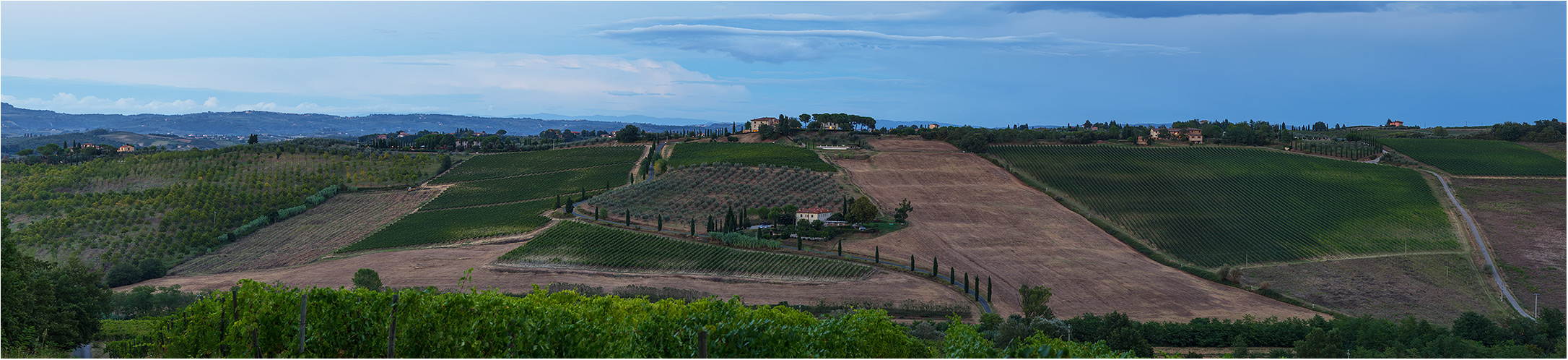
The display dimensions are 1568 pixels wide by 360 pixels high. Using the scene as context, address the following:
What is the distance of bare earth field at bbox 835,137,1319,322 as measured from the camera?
49.7m

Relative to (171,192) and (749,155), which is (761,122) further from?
Answer: (171,192)

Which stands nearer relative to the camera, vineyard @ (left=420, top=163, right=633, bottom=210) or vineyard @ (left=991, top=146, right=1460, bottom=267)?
vineyard @ (left=991, top=146, right=1460, bottom=267)

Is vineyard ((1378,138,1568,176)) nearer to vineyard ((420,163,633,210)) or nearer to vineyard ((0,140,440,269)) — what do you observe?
vineyard ((420,163,633,210))

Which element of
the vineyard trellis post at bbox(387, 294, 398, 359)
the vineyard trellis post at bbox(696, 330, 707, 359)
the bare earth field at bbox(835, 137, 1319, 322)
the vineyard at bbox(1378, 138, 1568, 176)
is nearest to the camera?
the vineyard trellis post at bbox(696, 330, 707, 359)

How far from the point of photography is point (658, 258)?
5856 cm

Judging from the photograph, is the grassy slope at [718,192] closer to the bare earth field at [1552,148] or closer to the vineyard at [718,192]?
the vineyard at [718,192]

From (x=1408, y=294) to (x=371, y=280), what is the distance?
202 feet

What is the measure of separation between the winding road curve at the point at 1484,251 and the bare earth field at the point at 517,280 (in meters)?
33.2

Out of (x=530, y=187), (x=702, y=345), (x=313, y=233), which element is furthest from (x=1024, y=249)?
(x=313, y=233)

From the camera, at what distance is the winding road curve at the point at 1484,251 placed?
2065 inches

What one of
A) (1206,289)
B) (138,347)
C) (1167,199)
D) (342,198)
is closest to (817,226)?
(1206,289)

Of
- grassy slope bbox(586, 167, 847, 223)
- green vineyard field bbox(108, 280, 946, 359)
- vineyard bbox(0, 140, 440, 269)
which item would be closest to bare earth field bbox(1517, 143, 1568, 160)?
grassy slope bbox(586, 167, 847, 223)

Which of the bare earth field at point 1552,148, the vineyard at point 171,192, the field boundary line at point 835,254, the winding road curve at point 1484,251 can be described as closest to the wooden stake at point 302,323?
the field boundary line at point 835,254

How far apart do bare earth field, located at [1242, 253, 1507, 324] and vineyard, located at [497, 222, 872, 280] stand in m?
27.3
